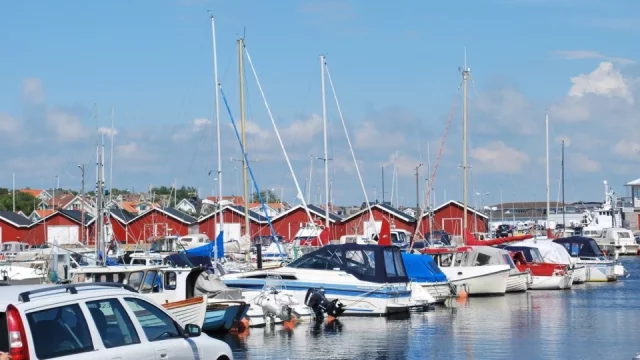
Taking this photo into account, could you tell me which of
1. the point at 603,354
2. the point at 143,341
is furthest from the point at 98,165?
the point at 143,341

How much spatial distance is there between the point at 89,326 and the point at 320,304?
2063 cm

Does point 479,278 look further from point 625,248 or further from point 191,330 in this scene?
point 625,248

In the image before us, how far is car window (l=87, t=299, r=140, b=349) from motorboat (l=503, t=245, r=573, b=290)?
3889 cm

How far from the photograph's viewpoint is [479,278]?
146ft

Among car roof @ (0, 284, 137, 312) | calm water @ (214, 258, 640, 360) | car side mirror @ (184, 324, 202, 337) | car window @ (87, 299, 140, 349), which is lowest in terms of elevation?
calm water @ (214, 258, 640, 360)

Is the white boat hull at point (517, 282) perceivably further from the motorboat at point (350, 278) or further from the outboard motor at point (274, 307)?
the outboard motor at point (274, 307)

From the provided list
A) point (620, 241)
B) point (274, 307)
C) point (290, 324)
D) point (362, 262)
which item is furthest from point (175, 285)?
point (620, 241)

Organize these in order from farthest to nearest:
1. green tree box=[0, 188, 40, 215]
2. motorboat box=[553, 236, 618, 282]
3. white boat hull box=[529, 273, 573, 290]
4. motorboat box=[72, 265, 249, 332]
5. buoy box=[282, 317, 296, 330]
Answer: green tree box=[0, 188, 40, 215] < motorboat box=[553, 236, 618, 282] < white boat hull box=[529, 273, 573, 290] < buoy box=[282, 317, 296, 330] < motorboat box=[72, 265, 249, 332]

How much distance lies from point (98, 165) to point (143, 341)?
36.9 meters

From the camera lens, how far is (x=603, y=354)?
81.6ft

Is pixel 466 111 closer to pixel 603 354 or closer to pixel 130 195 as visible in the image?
pixel 603 354

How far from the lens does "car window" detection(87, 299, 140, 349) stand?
11844mm

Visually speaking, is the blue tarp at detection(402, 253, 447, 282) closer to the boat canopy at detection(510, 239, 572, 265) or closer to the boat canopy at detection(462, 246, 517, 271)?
the boat canopy at detection(462, 246, 517, 271)

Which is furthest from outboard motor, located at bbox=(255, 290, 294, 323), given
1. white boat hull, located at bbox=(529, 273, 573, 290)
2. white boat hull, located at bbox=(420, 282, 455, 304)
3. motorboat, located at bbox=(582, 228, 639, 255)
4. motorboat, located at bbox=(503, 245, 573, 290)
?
motorboat, located at bbox=(582, 228, 639, 255)
